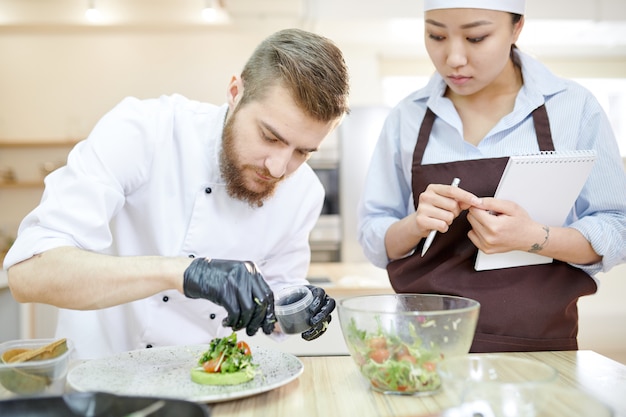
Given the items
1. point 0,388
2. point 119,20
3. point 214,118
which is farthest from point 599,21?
point 0,388

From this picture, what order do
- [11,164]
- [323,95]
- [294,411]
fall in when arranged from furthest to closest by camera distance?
[11,164] → [323,95] → [294,411]

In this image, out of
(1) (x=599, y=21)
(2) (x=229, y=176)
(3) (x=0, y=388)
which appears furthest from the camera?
(1) (x=599, y=21)

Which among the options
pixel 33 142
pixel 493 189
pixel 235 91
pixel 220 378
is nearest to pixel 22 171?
pixel 33 142

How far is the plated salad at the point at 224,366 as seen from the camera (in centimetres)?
106

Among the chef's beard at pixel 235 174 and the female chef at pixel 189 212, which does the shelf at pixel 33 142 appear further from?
the chef's beard at pixel 235 174

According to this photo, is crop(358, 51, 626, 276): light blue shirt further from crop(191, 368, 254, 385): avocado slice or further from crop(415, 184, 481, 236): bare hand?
crop(191, 368, 254, 385): avocado slice

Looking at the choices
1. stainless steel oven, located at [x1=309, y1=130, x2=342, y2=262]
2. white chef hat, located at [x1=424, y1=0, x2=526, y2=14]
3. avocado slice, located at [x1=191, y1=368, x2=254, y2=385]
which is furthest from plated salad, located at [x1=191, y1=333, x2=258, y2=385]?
stainless steel oven, located at [x1=309, y1=130, x2=342, y2=262]

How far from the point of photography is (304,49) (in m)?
1.42

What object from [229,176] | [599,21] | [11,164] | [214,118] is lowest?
[11,164]

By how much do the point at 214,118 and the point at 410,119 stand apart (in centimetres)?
51

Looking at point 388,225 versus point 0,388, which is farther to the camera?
point 388,225

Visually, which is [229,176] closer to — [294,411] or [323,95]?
[323,95]

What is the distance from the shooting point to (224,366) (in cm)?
108

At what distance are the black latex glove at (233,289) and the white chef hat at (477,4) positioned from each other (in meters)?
0.79
